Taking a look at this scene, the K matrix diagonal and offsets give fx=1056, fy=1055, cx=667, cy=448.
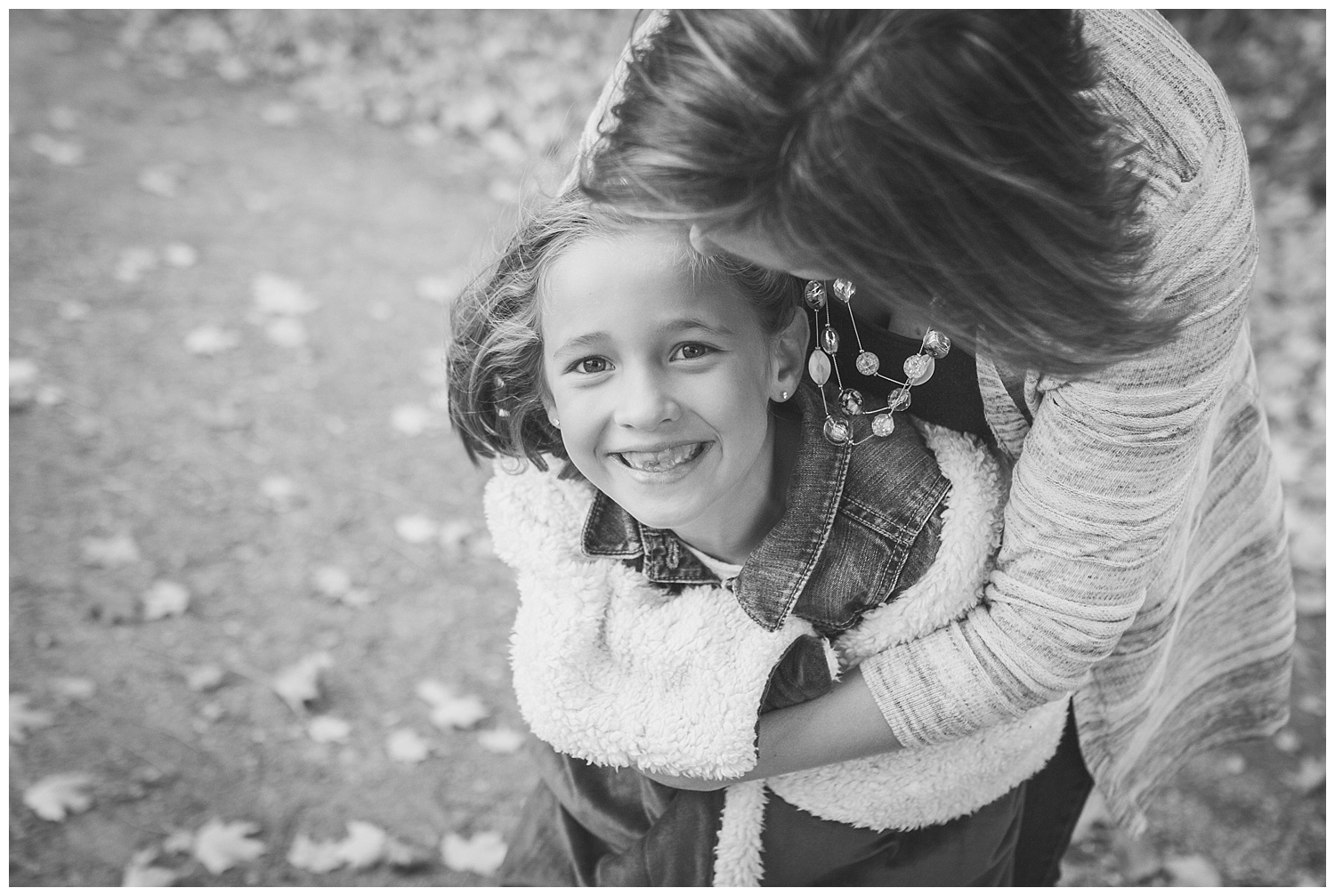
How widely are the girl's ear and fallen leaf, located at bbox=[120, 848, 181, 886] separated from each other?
5.96 feet

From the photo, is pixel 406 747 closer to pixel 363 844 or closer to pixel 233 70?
pixel 363 844

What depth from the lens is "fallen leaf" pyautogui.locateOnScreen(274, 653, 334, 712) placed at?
2.78 meters

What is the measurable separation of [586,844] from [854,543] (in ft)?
2.61

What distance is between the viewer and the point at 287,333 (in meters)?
4.05

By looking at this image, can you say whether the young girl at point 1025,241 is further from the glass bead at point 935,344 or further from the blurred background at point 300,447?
the blurred background at point 300,447

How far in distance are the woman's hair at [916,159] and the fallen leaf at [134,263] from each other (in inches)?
145

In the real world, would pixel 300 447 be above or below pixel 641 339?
below

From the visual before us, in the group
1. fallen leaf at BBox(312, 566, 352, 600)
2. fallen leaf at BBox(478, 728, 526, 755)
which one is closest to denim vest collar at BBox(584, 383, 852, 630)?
fallen leaf at BBox(478, 728, 526, 755)

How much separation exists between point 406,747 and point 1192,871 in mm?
1970

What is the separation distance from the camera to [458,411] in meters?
1.68

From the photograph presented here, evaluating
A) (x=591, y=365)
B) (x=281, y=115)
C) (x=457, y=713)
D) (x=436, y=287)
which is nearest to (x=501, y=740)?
(x=457, y=713)

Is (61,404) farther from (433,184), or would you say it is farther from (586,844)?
(586,844)

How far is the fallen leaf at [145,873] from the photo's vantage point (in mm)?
2303

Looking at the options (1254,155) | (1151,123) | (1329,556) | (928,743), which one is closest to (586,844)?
(928,743)
